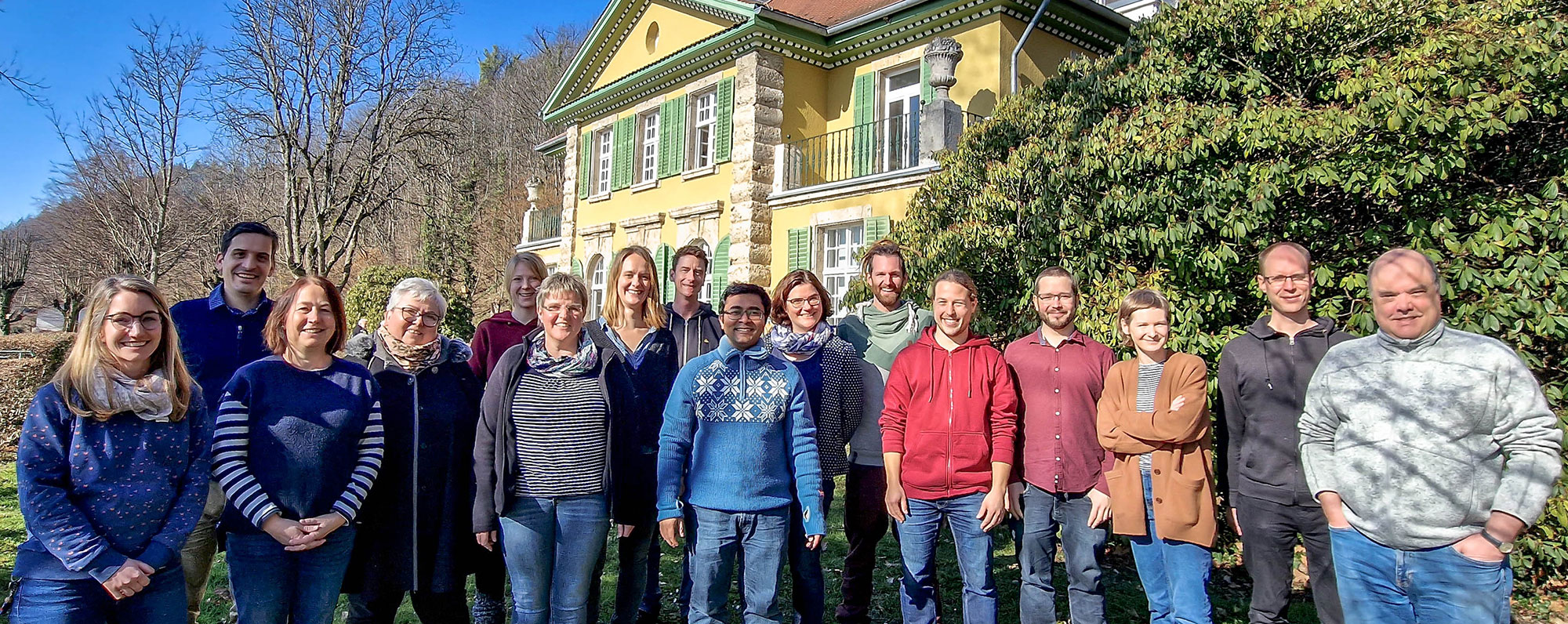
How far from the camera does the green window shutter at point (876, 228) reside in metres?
11.3

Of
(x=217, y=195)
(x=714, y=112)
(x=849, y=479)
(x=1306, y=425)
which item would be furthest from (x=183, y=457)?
(x=217, y=195)

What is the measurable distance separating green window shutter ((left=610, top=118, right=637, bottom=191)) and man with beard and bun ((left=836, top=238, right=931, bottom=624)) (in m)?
12.6

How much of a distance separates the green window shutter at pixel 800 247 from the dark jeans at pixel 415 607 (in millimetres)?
9502

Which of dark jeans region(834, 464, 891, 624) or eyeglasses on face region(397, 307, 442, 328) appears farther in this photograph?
dark jeans region(834, 464, 891, 624)

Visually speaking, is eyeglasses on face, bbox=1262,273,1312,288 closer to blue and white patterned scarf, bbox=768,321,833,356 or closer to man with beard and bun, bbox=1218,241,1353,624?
man with beard and bun, bbox=1218,241,1353,624

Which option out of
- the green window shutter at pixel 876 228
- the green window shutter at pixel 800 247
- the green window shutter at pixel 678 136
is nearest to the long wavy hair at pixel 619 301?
the green window shutter at pixel 876 228

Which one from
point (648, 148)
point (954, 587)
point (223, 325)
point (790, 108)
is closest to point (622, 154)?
point (648, 148)

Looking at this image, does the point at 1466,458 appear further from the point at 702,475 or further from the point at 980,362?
→ the point at 702,475

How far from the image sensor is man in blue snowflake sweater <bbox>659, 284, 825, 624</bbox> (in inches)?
128

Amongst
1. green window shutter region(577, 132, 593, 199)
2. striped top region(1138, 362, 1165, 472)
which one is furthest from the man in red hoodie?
green window shutter region(577, 132, 593, 199)

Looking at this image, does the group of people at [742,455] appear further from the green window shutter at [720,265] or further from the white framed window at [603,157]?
the white framed window at [603,157]

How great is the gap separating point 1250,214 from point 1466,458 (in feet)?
7.56

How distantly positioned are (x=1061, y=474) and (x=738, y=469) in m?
1.37

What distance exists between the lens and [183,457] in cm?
270
